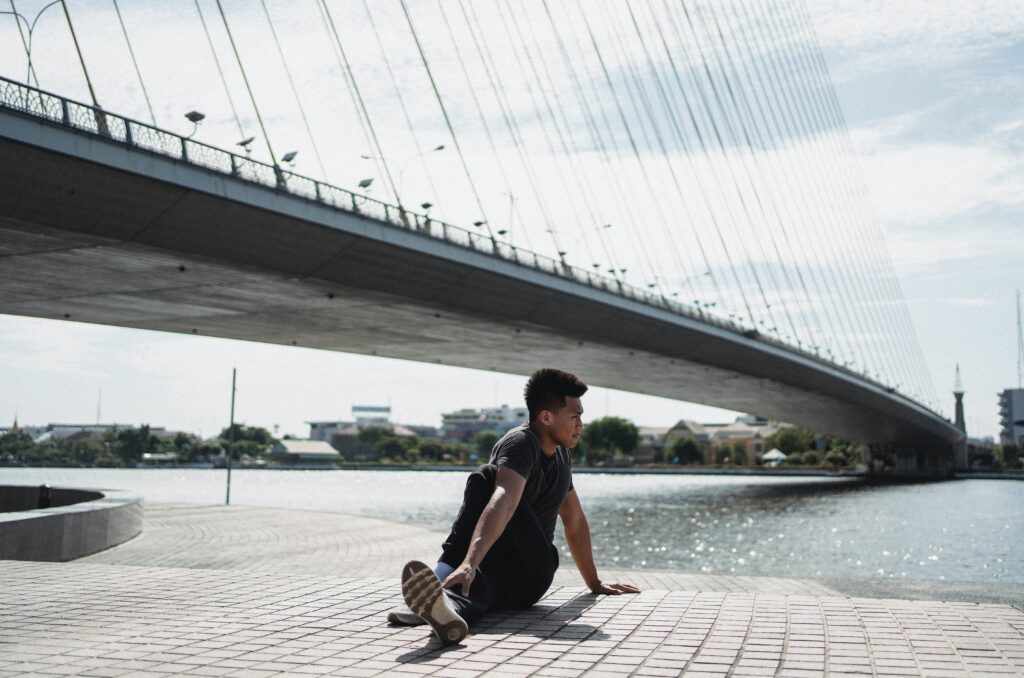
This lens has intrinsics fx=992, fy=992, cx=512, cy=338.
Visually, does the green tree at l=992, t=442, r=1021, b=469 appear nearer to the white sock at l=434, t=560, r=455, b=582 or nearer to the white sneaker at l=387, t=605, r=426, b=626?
the white sock at l=434, t=560, r=455, b=582

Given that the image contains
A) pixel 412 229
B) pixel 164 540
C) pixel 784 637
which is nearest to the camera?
pixel 784 637

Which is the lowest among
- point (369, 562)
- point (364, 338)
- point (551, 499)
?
point (369, 562)

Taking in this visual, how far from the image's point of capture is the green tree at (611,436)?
132 m

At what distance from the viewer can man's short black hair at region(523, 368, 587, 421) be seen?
5152mm

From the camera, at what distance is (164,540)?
15062 mm

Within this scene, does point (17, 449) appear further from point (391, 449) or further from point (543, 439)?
point (543, 439)

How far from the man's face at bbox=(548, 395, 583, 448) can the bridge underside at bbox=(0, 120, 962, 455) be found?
16981 mm

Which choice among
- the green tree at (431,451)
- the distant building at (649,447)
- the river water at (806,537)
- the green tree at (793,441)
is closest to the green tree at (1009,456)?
the green tree at (793,441)

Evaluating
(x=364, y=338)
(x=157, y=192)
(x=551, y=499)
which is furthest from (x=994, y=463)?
(x=551, y=499)

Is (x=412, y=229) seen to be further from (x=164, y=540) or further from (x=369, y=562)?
(x=369, y=562)

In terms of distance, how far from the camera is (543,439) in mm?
5199

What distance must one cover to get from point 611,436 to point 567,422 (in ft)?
422

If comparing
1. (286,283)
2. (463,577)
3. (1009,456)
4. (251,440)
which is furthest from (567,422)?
(251,440)

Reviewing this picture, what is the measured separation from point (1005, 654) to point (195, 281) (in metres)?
27.1
